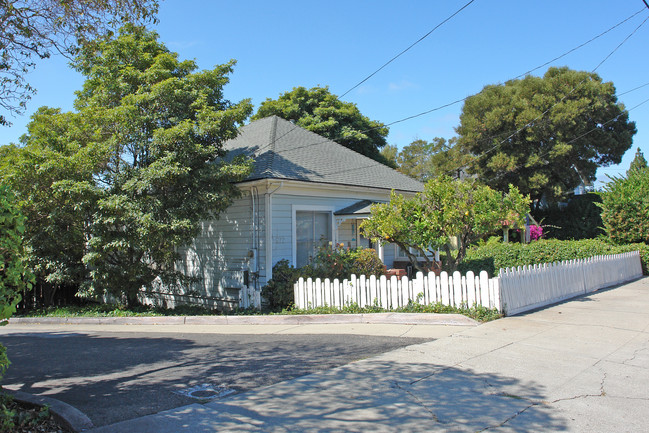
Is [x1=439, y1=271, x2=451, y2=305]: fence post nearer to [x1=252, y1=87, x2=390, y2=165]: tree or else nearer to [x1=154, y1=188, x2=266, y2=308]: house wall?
[x1=154, y1=188, x2=266, y2=308]: house wall

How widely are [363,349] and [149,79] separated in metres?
9.05

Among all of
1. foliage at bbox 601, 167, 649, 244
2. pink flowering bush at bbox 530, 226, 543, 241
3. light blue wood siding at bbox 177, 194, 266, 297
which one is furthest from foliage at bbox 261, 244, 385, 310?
pink flowering bush at bbox 530, 226, 543, 241

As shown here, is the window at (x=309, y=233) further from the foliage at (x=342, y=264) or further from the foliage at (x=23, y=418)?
the foliage at (x=23, y=418)

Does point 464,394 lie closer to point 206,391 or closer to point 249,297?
point 206,391

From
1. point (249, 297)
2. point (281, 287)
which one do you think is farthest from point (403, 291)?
point (249, 297)

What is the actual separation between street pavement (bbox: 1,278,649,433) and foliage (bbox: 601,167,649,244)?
35.7ft

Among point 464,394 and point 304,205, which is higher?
point 304,205

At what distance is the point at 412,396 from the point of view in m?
4.84

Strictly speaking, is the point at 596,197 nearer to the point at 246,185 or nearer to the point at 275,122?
the point at 275,122

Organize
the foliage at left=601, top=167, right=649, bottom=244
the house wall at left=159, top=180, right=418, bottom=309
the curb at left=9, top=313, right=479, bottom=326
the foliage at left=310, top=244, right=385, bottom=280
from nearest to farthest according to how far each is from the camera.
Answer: the curb at left=9, top=313, right=479, bottom=326
the foliage at left=310, top=244, right=385, bottom=280
the house wall at left=159, top=180, right=418, bottom=309
the foliage at left=601, top=167, right=649, bottom=244

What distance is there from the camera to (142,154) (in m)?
11.9

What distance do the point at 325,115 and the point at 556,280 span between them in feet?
58.7

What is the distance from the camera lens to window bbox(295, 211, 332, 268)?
13469 millimetres

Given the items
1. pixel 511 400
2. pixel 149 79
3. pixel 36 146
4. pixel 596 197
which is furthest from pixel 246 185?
pixel 596 197
